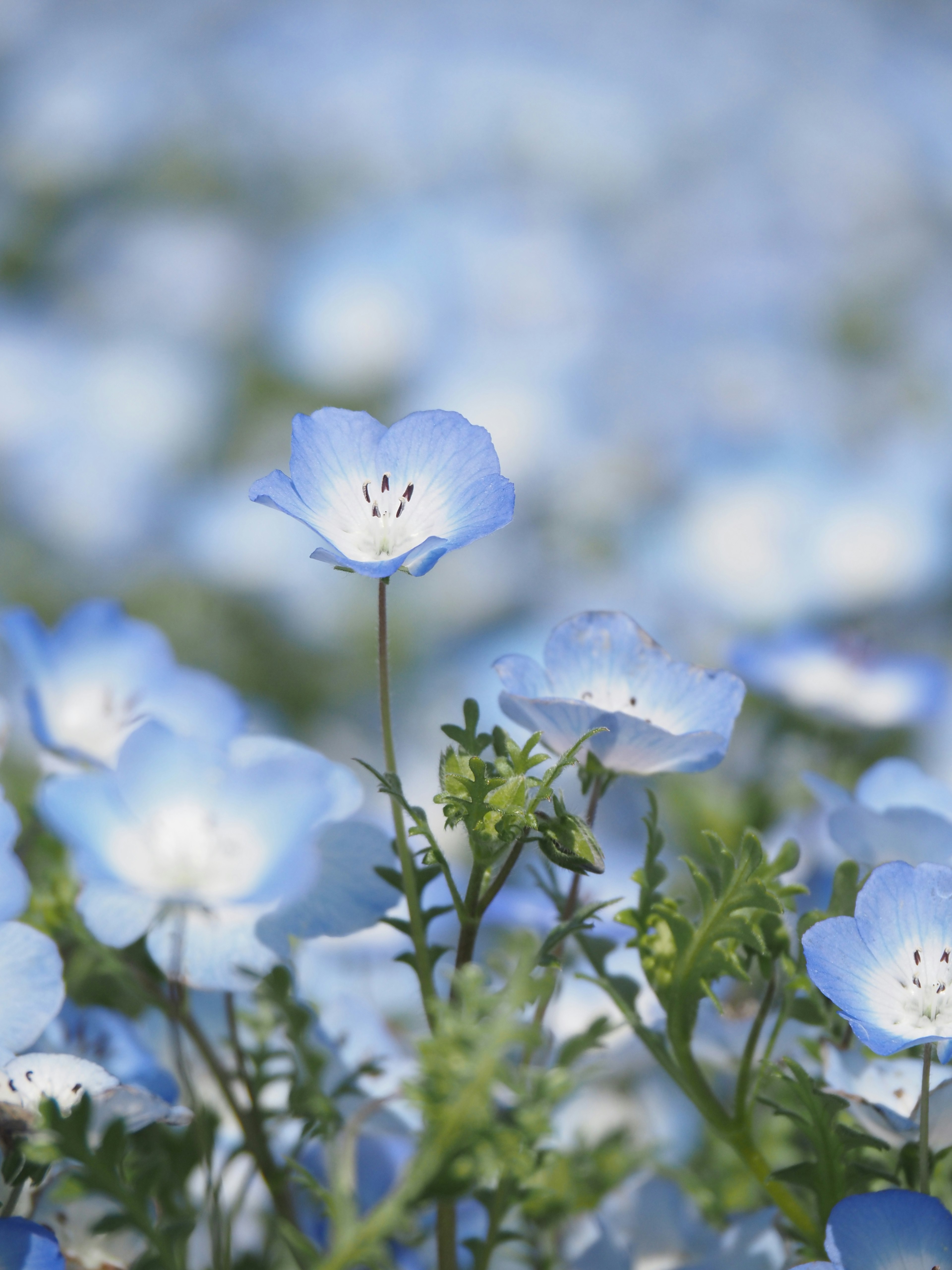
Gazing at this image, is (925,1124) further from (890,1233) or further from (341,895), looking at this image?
(341,895)

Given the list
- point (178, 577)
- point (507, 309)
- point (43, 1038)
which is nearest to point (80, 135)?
point (507, 309)

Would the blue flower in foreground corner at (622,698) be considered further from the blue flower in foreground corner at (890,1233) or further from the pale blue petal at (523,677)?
the blue flower in foreground corner at (890,1233)

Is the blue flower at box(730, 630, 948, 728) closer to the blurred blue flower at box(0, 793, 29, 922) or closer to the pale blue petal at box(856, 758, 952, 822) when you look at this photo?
the pale blue petal at box(856, 758, 952, 822)

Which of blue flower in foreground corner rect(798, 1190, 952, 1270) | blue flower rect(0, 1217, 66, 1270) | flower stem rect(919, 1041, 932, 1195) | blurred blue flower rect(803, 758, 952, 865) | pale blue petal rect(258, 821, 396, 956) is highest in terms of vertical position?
blurred blue flower rect(803, 758, 952, 865)

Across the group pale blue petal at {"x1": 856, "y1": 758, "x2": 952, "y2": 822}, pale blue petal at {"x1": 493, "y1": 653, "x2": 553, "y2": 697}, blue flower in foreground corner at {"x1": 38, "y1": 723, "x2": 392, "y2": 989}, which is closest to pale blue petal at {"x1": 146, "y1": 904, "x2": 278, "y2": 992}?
blue flower in foreground corner at {"x1": 38, "y1": 723, "x2": 392, "y2": 989}

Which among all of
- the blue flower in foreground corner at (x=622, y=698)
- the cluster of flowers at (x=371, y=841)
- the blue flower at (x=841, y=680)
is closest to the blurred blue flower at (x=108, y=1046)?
Answer: the cluster of flowers at (x=371, y=841)

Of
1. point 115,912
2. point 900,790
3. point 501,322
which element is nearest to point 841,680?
point 900,790

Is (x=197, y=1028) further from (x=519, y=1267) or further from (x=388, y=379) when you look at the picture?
(x=388, y=379)
